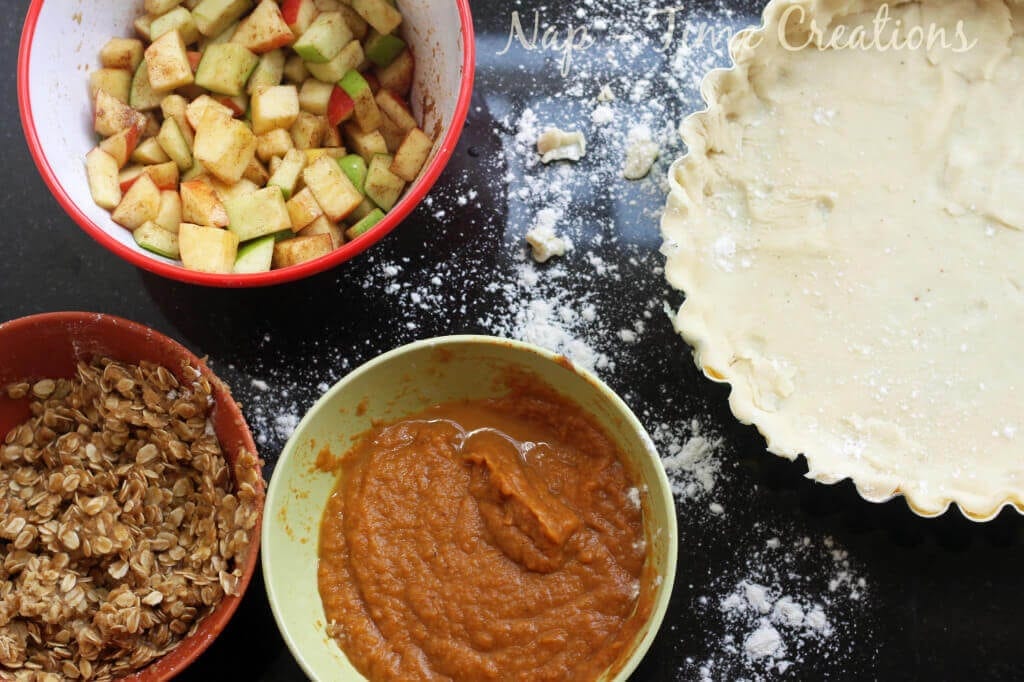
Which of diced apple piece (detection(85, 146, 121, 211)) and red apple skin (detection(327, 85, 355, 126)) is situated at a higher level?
red apple skin (detection(327, 85, 355, 126))

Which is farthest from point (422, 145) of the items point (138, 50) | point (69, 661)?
point (69, 661)

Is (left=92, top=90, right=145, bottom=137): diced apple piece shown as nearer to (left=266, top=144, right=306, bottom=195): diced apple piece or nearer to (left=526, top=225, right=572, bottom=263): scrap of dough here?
(left=266, top=144, right=306, bottom=195): diced apple piece

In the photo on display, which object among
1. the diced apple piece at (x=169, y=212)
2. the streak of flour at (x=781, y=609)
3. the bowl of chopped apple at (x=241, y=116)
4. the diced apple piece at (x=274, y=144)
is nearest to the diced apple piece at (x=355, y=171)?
the bowl of chopped apple at (x=241, y=116)

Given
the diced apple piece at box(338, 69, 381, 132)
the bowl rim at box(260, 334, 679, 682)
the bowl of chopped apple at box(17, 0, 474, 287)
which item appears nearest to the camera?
the bowl rim at box(260, 334, 679, 682)

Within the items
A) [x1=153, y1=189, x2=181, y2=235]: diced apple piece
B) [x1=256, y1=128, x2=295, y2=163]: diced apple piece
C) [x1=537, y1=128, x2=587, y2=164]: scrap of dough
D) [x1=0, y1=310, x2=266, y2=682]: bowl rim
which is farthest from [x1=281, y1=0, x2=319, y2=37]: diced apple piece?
[x1=0, y1=310, x2=266, y2=682]: bowl rim

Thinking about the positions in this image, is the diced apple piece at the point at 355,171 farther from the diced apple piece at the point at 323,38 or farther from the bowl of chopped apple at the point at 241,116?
the diced apple piece at the point at 323,38

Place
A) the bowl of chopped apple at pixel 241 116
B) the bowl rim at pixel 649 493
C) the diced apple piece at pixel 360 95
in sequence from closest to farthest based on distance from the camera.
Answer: the bowl rim at pixel 649 493 < the bowl of chopped apple at pixel 241 116 < the diced apple piece at pixel 360 95

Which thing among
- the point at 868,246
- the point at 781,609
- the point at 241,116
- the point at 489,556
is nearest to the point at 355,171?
the point at 241,116
